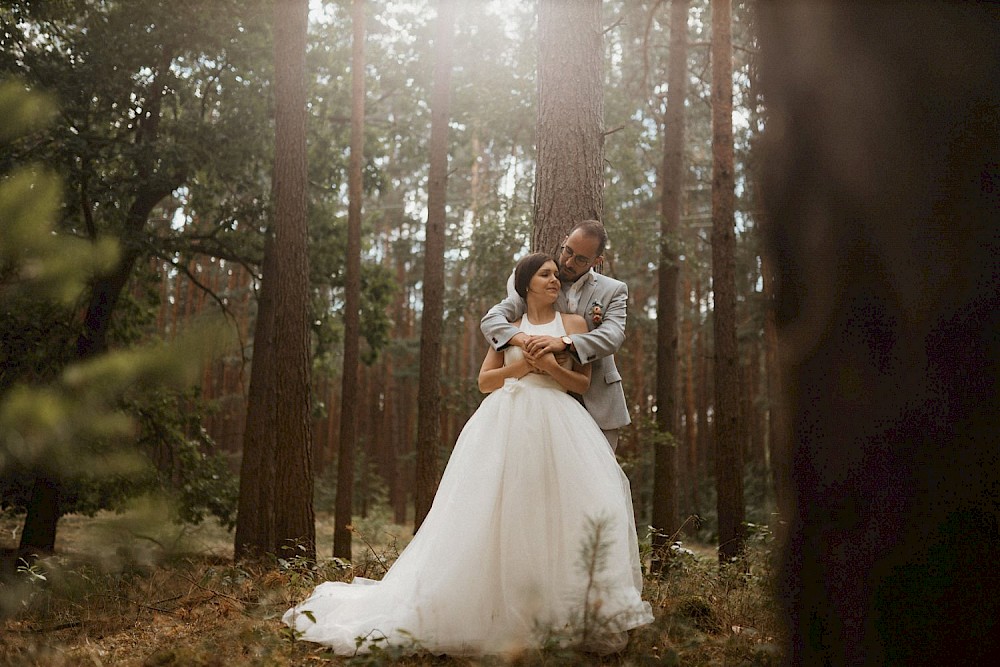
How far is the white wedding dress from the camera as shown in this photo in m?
3.84

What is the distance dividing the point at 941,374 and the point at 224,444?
96.8 ft

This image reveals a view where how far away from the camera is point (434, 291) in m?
12.7

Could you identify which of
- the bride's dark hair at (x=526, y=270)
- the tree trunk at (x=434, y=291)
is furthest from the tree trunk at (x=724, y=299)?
the bride's dark hair at (x=526, y=270)

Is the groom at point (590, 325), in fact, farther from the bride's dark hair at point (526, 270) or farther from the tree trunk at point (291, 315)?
the tree trunk at point (291, 315)

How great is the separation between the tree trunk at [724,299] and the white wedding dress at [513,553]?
6.00 m

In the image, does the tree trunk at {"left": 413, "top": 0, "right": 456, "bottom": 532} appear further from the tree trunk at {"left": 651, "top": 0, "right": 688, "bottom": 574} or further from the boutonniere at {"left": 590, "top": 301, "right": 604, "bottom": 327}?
the boutonniere at {"left": 590, "top": 301, "right": 604, "bottom": 327}

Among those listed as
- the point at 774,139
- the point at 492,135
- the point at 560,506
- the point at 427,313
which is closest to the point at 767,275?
the point at 774,139

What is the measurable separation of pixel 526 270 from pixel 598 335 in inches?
24.3

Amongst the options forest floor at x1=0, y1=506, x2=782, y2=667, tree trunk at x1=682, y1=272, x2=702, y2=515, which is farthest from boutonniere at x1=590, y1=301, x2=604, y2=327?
tree trunk at x1=682, y1=272, x2=702, y2=515

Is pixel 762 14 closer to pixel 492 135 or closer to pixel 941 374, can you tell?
pixel 941 374

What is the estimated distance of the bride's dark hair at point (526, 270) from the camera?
187 inches

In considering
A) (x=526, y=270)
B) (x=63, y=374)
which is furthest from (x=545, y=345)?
(x=63, y=374)

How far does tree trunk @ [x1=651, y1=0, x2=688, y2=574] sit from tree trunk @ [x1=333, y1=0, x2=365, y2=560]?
16.1ft

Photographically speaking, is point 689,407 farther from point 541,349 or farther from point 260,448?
point 541,349
